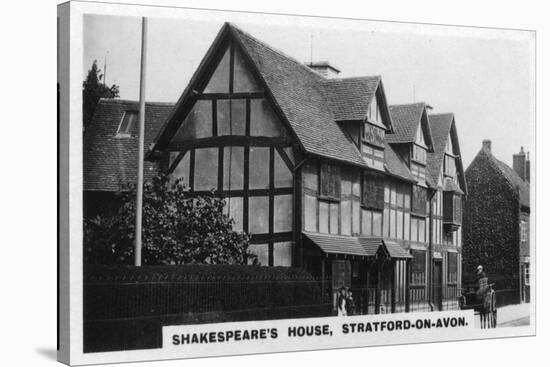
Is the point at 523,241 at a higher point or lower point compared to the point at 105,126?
lower

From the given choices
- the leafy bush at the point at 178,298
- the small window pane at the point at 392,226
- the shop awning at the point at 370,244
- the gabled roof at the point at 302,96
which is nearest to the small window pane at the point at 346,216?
the shop awning at the point at 370,244

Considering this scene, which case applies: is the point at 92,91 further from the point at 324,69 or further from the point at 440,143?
the point at 440,143

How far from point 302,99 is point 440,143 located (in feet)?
12.0

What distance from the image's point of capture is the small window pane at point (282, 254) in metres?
20.5

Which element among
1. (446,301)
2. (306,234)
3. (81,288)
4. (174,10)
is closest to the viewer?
(81,288)

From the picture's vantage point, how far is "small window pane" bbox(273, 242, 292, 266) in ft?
67.3

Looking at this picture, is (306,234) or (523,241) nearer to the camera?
(306,234)

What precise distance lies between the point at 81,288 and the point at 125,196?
5.83 feet

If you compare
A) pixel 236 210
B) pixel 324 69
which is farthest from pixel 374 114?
pixel 236 210

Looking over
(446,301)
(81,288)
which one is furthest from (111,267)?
(446,301)

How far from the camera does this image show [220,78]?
20.4 meters

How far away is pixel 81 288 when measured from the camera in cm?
1838

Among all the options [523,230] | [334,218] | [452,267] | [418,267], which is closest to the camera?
[334,218]

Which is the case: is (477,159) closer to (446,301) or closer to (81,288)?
(446,301)
